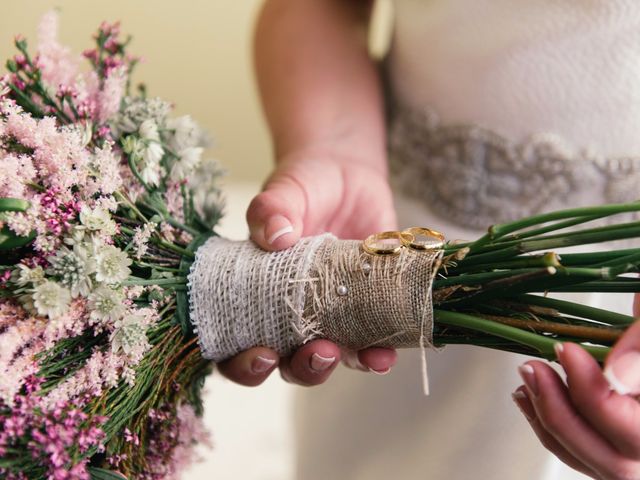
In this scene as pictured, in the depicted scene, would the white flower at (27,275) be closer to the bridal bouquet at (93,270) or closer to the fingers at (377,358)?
the bridal bouquet at (93,270)

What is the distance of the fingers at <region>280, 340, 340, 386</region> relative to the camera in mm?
545

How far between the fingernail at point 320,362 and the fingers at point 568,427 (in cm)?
17

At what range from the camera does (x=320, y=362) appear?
54 cm

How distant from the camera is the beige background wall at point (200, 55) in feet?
5.10

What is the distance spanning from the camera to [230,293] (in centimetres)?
55

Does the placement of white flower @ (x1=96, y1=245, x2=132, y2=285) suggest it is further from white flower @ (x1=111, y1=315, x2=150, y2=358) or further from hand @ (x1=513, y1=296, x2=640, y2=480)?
hand @ (x1=513, y1=296, x2=640, y2=480)

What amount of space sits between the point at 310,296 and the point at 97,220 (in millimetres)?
189

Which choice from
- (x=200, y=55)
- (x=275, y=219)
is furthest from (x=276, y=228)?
(x=200, y=55)

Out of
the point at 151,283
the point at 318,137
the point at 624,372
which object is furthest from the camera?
the point at 318,137

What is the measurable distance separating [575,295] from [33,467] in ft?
1.77

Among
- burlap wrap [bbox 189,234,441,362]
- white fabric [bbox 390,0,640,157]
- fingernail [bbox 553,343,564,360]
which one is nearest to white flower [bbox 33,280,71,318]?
burlap wrap [bbox 189,234,441,362]

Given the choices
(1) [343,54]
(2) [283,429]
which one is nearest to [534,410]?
(1) [343,54]

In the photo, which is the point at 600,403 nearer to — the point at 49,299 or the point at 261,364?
the point at 261,364

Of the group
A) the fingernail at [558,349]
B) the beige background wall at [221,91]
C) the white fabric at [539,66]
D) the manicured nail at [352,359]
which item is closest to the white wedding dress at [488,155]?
the white fabric at [539,66]
